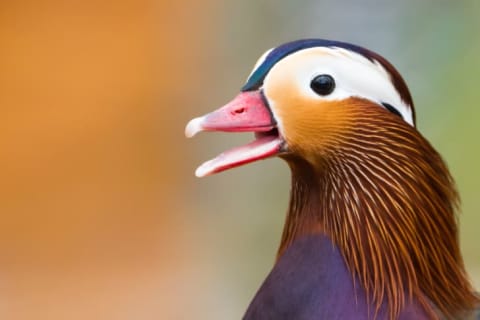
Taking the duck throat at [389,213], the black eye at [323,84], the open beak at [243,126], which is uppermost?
the black eye at [323,84]

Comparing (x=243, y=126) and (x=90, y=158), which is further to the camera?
(x=90, y=158)

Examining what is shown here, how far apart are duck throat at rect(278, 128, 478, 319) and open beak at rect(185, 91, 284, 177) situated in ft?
0.11

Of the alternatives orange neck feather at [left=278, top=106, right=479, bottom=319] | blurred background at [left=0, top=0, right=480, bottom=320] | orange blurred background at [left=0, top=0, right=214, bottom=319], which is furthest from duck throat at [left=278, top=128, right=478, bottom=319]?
orange blurred background at [left=0, top=0, right=214, bottom=319]

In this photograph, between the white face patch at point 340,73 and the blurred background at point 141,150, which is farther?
the blurred background at point 141,150

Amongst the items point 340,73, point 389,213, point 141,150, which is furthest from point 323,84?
point 141,150

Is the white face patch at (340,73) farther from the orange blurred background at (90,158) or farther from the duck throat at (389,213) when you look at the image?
the orange blurred background at (90,158)

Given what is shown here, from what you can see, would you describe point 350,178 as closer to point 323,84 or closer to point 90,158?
point 323,84

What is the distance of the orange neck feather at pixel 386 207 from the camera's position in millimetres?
501

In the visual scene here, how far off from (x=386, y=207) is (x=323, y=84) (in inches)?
4.4

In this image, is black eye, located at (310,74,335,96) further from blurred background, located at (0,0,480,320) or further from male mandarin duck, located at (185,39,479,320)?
blurred background, located at (0,0,480,320)

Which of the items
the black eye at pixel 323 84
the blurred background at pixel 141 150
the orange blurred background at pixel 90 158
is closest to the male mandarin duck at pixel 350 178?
the black eye at pixel 323 84

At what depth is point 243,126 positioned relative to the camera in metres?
0.49

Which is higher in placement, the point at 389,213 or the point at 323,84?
the point at 323,84

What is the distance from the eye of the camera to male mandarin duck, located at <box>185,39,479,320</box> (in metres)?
0.49
